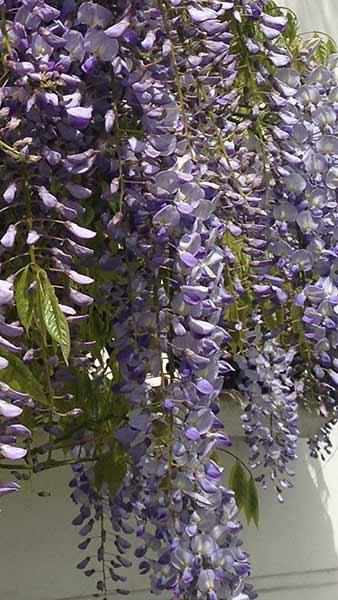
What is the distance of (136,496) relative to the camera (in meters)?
1.23

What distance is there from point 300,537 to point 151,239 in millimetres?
976

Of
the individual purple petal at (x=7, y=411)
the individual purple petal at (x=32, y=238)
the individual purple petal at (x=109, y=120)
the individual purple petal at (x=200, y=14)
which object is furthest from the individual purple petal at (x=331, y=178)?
the individual purple petal at (x=7, y=411)

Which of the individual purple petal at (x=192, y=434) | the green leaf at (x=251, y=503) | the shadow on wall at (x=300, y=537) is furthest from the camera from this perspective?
the shadow on wall at (x=300, y=537)

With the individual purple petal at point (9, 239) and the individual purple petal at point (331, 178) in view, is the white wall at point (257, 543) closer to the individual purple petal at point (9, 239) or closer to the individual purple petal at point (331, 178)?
the individual purple petal at point (331, 178)

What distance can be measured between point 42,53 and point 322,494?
1.16 m

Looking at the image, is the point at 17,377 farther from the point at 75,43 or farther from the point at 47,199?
the point at 75,43

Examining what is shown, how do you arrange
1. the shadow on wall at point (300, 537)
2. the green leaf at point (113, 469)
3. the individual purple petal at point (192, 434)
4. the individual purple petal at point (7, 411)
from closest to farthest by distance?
the individual purple petal at point (7, 411), the individual purple petal at point (192, 434), the green leaf at point (113, 469), the shadow on wall at point (300, 537)

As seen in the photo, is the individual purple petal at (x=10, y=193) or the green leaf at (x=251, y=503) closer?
the individual purple petal at (x=10, y=193)

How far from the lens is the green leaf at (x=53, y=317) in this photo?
2.80ft

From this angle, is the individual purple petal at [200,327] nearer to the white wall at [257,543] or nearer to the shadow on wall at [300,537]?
the white wall at [257,543]

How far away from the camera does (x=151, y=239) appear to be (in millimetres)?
992

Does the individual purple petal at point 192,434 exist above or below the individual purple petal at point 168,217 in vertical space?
below

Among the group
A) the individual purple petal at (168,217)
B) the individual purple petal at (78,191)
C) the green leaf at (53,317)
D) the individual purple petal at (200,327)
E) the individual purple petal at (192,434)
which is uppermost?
the individual purple petal at (78,191)

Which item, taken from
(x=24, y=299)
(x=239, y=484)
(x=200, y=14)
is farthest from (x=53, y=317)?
(x=239, y=484)
